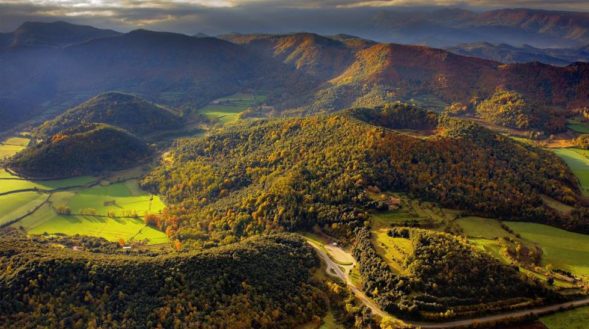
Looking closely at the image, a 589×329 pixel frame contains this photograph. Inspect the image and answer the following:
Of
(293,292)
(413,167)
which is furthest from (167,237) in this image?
(413,167)

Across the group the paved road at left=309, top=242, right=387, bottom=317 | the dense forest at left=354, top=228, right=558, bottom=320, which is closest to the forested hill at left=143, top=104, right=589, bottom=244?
the paved road at left=309, top=242, right=387, bottom=317

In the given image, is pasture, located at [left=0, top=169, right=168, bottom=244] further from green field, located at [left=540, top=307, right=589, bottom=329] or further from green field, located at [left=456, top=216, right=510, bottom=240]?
green field, located at [left=540, top=307, right=589, bottom=329]

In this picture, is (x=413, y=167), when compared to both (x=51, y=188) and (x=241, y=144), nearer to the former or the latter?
(x=241, y=144)

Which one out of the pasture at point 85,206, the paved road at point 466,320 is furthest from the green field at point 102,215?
the paved road at point 466,320

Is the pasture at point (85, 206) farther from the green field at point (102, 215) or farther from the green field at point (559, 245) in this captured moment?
the green field at point (559, 245)

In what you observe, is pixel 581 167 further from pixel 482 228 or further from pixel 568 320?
pixel 568 320

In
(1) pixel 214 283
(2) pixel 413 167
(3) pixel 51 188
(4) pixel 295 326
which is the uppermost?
(2) pixel 413 167
